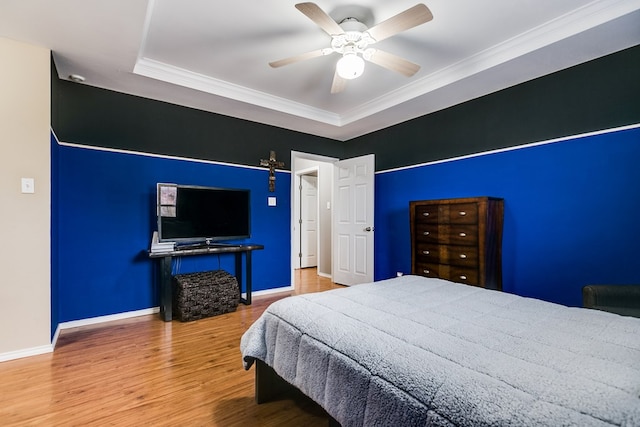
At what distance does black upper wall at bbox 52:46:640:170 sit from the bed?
6.96ft

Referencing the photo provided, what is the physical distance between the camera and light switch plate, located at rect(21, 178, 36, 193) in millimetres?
2391

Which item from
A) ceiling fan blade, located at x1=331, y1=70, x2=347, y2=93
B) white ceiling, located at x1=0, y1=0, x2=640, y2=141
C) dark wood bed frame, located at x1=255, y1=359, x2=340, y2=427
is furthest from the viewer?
ceiling fan blade, located at x1=331, y1=70, x2=347, y2=93

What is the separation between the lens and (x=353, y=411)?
3.62 feet

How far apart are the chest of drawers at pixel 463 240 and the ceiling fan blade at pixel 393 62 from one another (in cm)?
139

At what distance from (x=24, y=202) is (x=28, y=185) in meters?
0.14

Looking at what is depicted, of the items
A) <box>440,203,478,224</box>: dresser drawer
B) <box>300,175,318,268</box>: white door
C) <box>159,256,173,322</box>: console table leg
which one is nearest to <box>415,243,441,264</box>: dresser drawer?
<box>440,203,478,224</box>: dresser drawer

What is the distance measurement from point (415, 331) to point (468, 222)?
2144 millimetres

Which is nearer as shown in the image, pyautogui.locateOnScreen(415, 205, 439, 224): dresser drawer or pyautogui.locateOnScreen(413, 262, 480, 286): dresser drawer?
pyautogui.locateOnScreen(413, 262, 480, 286): dresser drawer

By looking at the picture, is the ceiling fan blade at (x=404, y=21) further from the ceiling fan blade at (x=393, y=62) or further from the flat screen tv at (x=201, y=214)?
the flat screen tv at (x=201, y=214)

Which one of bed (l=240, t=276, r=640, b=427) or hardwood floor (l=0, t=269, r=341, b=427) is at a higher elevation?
bed (l=240, t=276, r=640, b=427)

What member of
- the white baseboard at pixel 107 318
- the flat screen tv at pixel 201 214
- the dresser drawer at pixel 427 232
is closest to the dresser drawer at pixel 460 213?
the dresser drawer at pixel 427 232

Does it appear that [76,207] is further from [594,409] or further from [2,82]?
[594,409]

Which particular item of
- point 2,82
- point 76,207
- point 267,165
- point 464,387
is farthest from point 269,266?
point 464,387

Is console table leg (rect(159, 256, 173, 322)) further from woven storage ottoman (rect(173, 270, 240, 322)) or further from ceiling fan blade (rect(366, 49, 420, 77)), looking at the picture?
ceiling fan blade (rect(366, 49, 420, 77))
